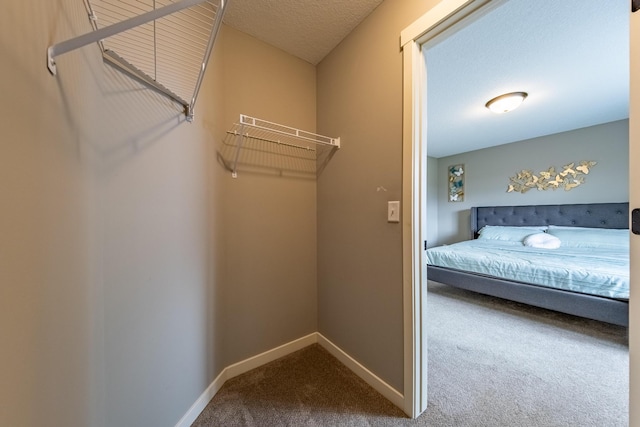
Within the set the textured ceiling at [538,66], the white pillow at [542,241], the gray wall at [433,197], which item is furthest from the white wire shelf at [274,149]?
the gray wall at [433,197]

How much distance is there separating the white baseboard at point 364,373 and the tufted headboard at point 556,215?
406cm

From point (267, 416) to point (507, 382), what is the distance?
5.04 ft

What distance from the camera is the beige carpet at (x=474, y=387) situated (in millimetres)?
1228

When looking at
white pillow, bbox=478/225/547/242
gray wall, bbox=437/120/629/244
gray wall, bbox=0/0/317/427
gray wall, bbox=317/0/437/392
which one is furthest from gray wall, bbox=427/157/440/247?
gray wall, bbox=0/0/317/427

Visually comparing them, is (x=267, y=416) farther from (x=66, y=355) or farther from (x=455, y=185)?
(x=455, y=185)

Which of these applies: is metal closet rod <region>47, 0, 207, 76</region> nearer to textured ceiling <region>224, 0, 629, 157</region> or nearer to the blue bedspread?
textured ceiling <region>224, 0, 629, 157</region>

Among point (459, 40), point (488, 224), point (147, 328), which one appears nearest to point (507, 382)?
point (147, 328)

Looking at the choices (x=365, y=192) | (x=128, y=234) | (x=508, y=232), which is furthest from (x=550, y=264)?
(x=128, y=234)

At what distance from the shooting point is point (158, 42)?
103 centimetres

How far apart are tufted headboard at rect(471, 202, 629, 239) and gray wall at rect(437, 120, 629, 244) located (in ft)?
0.37

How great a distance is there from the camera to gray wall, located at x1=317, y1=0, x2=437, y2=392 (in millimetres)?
1303

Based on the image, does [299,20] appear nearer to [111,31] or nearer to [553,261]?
[111,31]

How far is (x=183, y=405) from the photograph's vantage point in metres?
1.13

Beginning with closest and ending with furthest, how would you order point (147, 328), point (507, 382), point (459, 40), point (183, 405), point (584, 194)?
1. point (147, 328)
2. point (183, 405)
3. point (507, 382)
4. point (459, 40)
5. point (584, 194)
